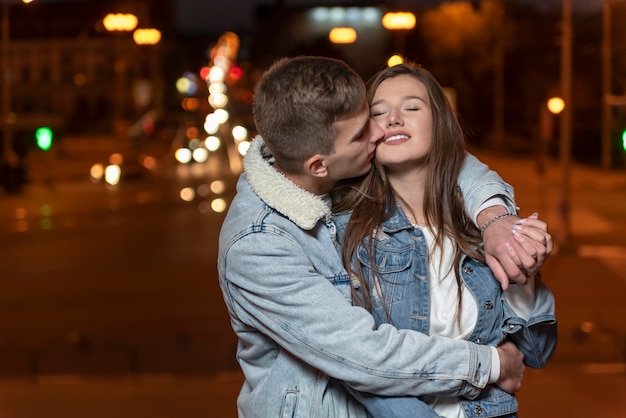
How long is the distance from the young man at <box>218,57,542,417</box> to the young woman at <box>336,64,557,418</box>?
0.06 metres

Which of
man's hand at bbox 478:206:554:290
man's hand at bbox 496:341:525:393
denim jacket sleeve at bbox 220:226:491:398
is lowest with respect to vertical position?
man's hand at bbox 496:341:525:393

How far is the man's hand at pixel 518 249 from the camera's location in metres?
2.10

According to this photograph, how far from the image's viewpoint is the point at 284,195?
213cm

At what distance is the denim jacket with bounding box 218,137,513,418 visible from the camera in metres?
2.04

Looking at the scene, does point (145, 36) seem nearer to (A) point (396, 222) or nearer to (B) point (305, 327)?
(A) point (396, 222)

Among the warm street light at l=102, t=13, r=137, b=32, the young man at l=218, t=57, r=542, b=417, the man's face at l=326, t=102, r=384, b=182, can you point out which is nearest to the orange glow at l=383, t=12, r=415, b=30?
the warm street light at l=102, t=13, r=137, b=32

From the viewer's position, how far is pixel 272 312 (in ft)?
6.79

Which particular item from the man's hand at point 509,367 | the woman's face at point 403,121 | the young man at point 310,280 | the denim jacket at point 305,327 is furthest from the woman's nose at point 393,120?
the man's hand at point 509,367

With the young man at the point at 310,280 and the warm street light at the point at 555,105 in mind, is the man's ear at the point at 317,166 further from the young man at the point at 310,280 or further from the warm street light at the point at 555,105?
the warm street light at the point at 555,105

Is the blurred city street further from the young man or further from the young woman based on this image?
the young man

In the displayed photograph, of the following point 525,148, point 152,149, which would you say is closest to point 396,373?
point 525,148

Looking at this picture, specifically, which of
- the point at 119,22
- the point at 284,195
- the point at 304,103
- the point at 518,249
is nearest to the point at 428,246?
the point at 518,249

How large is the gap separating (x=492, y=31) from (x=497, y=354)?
46.7 metres

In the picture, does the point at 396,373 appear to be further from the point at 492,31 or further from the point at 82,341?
the point at 492,31
